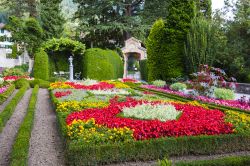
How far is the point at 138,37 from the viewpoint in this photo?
31562mm

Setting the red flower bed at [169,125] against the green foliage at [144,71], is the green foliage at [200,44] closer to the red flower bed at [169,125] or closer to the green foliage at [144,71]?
the green foliage at [144,71]

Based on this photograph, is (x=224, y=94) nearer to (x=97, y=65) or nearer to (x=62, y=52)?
(x=97, y=65)

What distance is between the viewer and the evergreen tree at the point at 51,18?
30281 mm

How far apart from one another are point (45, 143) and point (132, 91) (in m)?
7.76

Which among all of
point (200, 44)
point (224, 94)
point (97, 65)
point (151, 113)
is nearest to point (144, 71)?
point (97, 65)

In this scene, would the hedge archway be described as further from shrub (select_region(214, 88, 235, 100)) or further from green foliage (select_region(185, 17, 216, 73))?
shrub (select_region(214, 88, 235, 100))

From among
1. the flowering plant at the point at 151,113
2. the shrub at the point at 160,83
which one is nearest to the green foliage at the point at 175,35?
the shrub at the point at 160,83

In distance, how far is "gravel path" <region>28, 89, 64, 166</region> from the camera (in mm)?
5295

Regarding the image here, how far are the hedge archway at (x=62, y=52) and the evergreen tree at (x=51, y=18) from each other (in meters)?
5.44

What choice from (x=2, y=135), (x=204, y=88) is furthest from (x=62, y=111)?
(x=204, y=88)

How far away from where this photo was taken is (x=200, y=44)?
17.2 metres

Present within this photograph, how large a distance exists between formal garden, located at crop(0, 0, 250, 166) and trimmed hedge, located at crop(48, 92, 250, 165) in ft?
0.06

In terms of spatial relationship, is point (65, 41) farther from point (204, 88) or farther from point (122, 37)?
point (204, 88)

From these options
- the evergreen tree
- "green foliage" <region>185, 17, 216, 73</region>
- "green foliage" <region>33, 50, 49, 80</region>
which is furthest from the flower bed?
the evergreen tree
